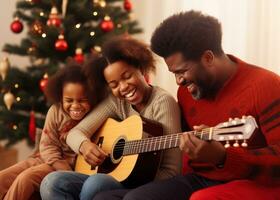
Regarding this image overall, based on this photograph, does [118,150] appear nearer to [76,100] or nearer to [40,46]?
[76,100]

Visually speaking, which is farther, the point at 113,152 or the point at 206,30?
the point at 113,152

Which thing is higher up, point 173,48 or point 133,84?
point 173,48

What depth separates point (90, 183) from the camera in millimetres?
1603

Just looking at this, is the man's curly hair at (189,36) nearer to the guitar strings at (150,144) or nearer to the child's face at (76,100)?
the guitar strings at (150,144)

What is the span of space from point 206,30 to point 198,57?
98mm

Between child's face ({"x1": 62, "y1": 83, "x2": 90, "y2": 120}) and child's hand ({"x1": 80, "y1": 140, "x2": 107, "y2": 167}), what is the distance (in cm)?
18

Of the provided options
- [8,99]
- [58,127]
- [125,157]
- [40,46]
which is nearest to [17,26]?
[40,46]

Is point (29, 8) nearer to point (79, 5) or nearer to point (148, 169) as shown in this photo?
point (79, 5)

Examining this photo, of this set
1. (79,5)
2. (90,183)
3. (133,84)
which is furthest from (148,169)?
(79,5)

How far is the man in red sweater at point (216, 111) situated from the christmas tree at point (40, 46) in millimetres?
1152

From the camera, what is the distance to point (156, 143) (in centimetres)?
153

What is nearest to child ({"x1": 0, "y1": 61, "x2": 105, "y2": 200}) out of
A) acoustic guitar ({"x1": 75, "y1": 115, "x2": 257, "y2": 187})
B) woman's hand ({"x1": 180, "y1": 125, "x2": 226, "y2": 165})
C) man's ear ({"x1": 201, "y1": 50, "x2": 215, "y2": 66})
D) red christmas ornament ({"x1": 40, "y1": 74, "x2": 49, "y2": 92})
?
acoustic guitar ({"x1": 75, "y1": 115, "x2": 257, "y2": 187})

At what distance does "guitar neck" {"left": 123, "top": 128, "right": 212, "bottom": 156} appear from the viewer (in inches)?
51.0

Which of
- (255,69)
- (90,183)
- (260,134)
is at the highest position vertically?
(255,69)
